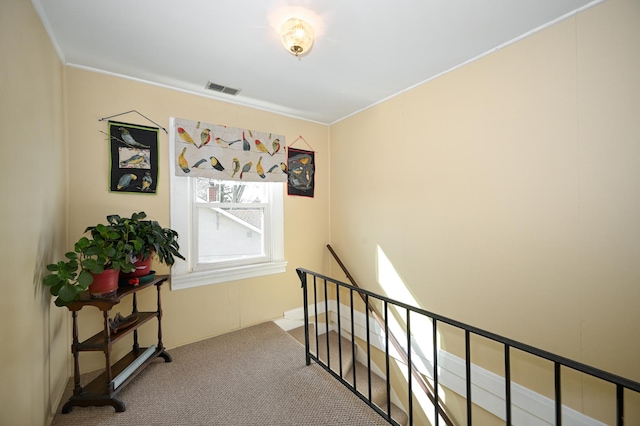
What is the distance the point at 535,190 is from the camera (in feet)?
5.69

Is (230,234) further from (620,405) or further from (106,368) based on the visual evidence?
(620,405)

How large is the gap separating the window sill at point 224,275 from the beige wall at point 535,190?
1306mm

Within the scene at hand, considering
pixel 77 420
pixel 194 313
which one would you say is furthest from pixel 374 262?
pixel 77 420

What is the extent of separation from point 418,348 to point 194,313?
2.12 meters

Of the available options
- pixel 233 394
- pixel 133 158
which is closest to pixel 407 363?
pixel 233 394

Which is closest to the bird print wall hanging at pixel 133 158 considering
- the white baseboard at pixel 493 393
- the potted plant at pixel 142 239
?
the potted plant at pixel 142 239

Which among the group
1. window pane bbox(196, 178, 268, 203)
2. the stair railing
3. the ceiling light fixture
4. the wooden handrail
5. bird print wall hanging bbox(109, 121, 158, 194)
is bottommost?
the wooden handrail

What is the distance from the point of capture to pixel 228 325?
268cm

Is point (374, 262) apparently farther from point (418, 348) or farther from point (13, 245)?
point (13, 245)

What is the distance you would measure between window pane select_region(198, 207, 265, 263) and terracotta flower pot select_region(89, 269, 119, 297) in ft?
3.03

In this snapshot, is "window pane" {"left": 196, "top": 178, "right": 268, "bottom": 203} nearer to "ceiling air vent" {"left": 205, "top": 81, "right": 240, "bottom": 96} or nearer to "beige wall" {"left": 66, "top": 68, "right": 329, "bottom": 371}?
"beige wall" {"left": 66, "top": 68, "right": 329, "bottom": 371}

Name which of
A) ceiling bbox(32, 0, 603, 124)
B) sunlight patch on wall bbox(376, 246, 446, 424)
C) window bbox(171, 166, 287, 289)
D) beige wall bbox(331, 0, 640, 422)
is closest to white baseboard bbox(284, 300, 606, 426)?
sunlight patch on wall bbox(376, 246, 446, 424)

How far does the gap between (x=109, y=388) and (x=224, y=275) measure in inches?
45.8

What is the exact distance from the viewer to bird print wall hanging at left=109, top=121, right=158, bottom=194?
2164mm
